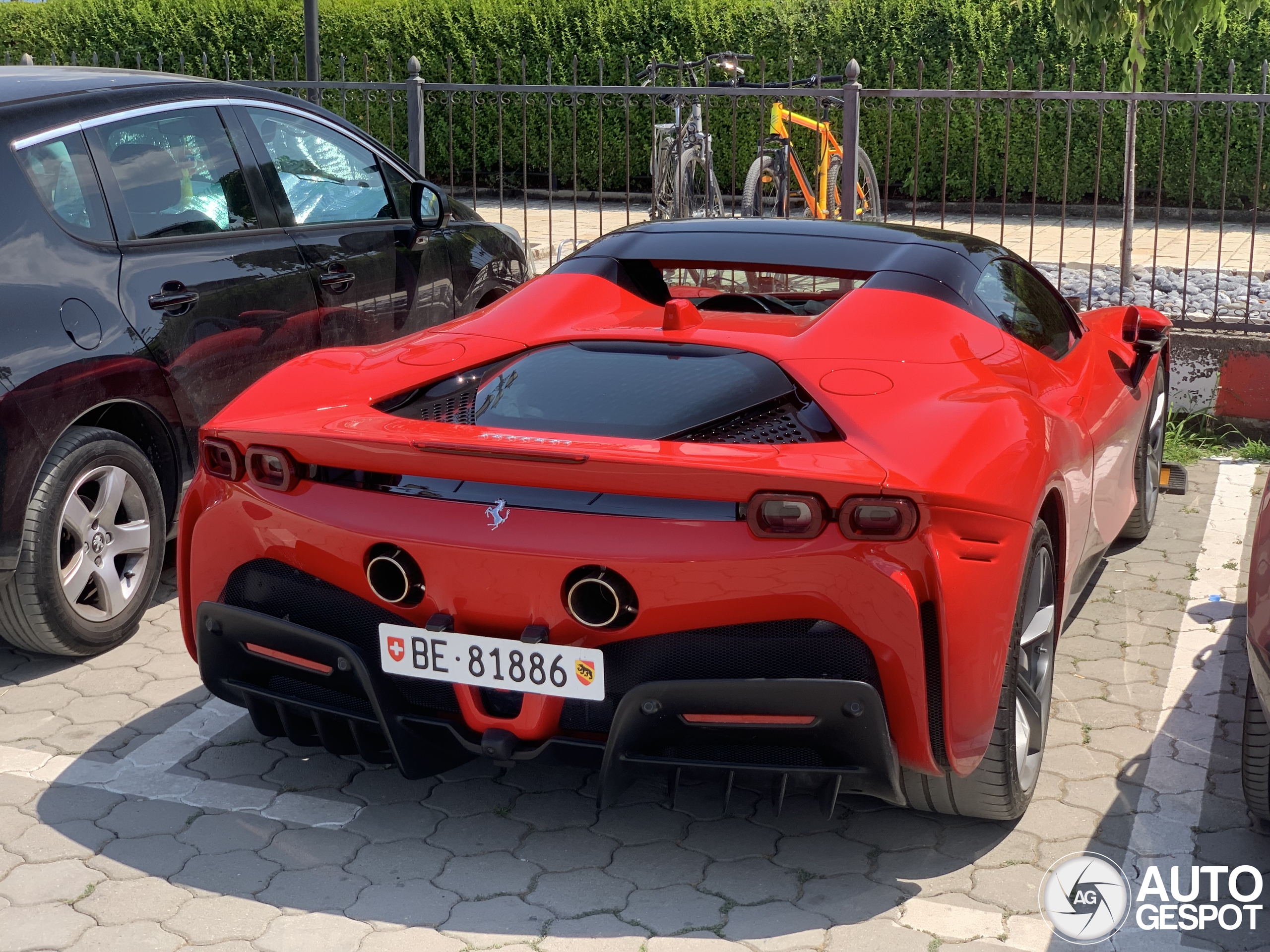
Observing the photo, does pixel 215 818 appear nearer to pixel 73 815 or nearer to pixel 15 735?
pixel 73 815

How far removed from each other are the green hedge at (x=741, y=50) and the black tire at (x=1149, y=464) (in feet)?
27.7

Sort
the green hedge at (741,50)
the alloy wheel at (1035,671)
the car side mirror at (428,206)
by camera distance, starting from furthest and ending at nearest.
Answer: the green hedge at (741,50) → the car side mirror at (428,206) → the alloy wheel at (1035,671)

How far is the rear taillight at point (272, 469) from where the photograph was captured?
10.5 ft

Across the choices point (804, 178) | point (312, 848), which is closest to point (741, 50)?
point (804, 178)

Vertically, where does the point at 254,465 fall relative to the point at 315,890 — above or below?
above

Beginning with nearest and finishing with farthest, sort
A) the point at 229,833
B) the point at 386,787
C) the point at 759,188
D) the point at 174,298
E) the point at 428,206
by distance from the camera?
the point at 229,833 < the point at 386,787 < the point at 174,298 < the point at 428,206 < the point at 759,188

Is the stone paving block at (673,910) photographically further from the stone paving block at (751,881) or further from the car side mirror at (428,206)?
the car side mirror at (428,206)

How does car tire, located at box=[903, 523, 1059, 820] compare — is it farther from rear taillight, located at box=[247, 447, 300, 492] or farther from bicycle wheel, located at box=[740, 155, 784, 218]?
bicycle wheel, located at box=[740, 155, 784, 218]

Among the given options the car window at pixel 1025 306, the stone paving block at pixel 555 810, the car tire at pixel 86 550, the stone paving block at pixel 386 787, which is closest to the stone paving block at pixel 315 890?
the stone paving block at pixel 386 787

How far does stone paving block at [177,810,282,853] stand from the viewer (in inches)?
133

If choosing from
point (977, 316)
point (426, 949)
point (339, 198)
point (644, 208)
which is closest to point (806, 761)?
point (426, 949)

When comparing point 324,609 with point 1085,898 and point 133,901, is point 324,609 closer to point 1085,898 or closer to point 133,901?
point 133,901

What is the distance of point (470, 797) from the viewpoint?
3623 mm

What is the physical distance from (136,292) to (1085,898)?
3.48m
